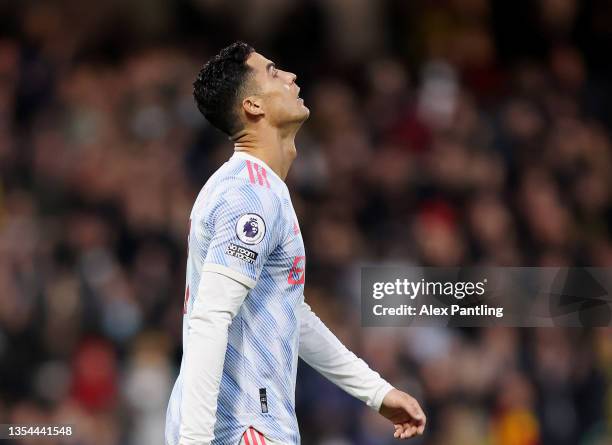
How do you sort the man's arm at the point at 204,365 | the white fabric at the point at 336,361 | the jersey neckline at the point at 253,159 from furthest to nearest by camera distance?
the white fabric at the point at 336,361, the jersey neckline at the point at 253,159, the man's arm at the point at 204,365

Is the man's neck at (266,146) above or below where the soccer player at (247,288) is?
above

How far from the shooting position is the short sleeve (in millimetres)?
2689

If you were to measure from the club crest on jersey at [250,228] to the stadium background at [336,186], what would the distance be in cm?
401

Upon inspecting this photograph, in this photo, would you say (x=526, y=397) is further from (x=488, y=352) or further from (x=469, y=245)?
(x=469, y=245)

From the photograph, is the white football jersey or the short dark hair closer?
the white football jersey

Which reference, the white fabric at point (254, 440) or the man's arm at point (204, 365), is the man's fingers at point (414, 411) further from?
the man's arm at point (204, 365)

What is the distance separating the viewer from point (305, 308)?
3230mm

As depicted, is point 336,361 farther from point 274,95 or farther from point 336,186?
point 336,186

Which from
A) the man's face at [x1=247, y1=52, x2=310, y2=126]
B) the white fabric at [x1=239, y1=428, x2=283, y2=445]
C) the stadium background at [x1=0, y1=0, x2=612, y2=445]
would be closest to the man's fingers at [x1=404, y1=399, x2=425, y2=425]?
the white fabric at [x1=239, y1=428, x2=283, y2=445]

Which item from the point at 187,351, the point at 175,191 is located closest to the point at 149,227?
the point at 175,191

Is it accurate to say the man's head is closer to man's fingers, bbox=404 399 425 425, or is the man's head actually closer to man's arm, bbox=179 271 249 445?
man's arm, bbox=179 271 249 445

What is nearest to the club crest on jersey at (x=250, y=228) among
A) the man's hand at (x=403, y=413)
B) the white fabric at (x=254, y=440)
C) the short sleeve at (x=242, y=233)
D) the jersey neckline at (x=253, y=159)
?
the short sleeve at (x=242, y=233)

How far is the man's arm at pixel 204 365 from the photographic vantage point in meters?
2.59

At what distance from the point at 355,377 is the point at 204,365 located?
2.61 ft
